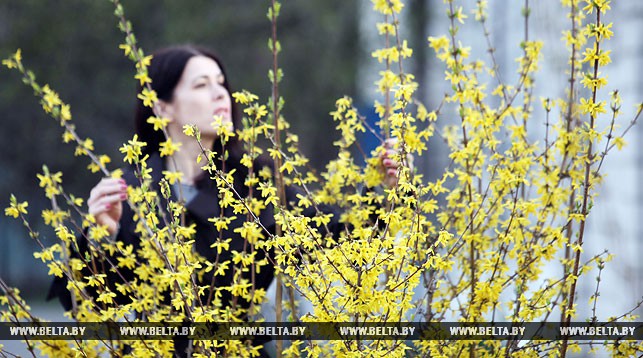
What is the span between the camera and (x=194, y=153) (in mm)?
3436

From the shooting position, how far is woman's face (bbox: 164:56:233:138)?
3.24m

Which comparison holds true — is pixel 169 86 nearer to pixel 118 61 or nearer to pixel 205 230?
pixel 205 230

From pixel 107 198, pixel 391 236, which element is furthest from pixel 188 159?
pixel 391 236

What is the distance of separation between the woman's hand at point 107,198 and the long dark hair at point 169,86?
1.70 feet

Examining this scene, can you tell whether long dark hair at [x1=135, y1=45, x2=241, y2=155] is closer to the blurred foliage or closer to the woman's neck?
the woman's neck

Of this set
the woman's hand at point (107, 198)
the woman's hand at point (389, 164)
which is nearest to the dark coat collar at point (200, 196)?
the woman's hand at point (107, 198)

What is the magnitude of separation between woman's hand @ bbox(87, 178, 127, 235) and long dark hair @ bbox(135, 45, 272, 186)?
0.52 meters

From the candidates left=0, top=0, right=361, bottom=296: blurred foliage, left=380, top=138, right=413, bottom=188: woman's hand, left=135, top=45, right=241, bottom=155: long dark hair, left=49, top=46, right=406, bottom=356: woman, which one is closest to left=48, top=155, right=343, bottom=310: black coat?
left=49, top=46, right=406, bottom=356: woman

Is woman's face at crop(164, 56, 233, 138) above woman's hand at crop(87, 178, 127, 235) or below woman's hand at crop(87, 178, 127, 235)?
above

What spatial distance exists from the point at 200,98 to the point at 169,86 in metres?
0.16

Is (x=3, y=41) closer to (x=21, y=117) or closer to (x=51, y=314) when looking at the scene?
(x=21, y=117)

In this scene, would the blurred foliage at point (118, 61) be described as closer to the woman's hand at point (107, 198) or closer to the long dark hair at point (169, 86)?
the long dark hair at point (169, 86)

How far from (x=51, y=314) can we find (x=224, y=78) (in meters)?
11.1

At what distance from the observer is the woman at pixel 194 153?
307 centimetres
